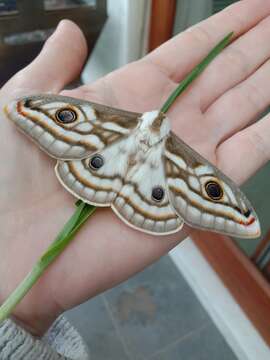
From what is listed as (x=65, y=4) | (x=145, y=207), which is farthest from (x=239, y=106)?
(x=65, y=4)

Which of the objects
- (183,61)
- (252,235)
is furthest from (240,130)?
(252,235)

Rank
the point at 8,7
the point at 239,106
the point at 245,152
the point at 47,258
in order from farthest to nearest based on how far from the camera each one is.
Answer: the point at 8,7, the point at 239,106, the point at 245,152, the point at 47,258

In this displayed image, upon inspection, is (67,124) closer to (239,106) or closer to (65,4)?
(239,106)

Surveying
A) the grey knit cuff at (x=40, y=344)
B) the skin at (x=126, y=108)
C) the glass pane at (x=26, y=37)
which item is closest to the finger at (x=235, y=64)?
the skin at (x=126, y=108)

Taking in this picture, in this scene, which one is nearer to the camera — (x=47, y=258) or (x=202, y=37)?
(x=47, y=258)

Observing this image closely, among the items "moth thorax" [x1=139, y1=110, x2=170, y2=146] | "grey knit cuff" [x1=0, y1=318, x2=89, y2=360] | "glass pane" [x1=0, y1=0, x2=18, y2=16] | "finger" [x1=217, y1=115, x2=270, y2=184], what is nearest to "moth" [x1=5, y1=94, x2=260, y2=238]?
"moth thorax" [x1=139, y1=110, x2=170, y2=146]
